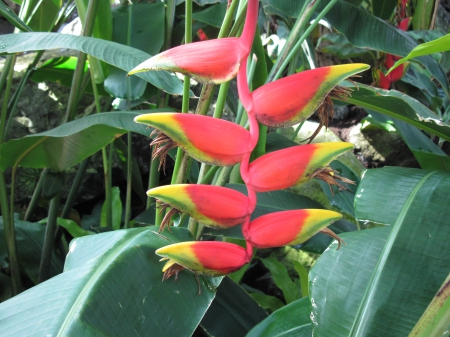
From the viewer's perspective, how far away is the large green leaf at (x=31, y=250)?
1.15 m

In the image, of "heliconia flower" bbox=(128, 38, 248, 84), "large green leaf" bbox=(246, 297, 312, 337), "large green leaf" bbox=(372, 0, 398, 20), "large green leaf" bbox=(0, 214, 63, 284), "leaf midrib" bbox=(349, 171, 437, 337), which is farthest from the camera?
"large green leaf" bbox=(372, 0, 398, 20)

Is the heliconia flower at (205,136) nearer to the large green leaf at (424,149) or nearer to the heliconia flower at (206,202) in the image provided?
the heliconia flower at (206,202)

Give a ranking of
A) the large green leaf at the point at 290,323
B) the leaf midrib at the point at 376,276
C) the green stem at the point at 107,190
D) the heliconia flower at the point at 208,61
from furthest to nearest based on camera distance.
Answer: the green stem at the point at 107,190 → the large green leaf at the point at 290,323 → the leaf midrib at the point at 376,276 → the heliconia flower at the point at 208,61

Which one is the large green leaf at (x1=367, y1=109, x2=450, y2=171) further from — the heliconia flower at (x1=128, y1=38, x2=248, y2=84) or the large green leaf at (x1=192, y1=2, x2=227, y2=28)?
the heliconia flower at (x1=128, y1=38, x2=248, y2=84)

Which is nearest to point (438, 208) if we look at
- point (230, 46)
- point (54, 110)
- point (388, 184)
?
point (388, 184)

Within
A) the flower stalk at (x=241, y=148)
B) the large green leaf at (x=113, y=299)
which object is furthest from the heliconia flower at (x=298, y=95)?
the large green leaf at (x=113, y=299)

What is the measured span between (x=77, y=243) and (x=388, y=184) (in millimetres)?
492

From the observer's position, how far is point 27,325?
422 millimetres

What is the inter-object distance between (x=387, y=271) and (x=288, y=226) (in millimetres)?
181

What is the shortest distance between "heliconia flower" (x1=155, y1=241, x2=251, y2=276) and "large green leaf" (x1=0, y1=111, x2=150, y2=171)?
39cm

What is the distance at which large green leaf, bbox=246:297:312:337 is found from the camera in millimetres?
634

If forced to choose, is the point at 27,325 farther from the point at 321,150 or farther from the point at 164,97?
the point at 164,97

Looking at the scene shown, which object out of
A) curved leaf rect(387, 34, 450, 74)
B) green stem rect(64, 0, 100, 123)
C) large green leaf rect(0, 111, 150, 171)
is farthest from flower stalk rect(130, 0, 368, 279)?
green stem rect(64, 0, 100, 123)

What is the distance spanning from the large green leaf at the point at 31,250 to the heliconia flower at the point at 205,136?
0.95m
